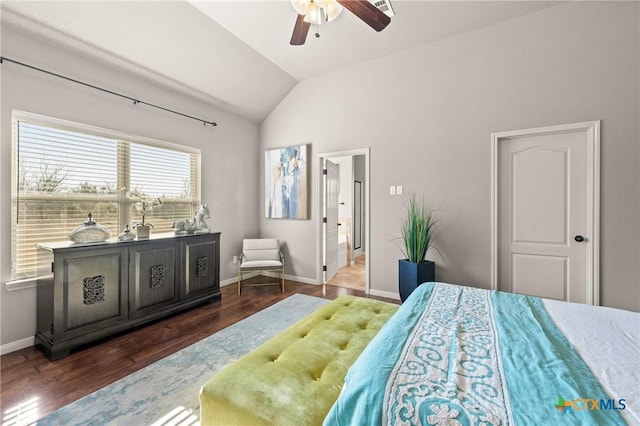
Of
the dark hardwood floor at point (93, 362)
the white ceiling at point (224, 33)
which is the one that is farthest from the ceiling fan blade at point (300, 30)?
the dark hardwood floor at point (93, 362)

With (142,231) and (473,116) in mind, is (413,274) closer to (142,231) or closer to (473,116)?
(473,116)

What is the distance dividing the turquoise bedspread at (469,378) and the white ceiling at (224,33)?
298 centimetres

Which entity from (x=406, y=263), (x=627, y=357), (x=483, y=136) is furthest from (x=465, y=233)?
(x=627, y=357)

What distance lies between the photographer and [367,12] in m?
2.00

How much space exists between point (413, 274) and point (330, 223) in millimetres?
1765

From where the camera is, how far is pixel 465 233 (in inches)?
129

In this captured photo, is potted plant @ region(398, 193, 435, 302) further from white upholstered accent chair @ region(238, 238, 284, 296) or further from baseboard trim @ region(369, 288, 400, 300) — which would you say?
white upholstered accent chair @ region(238, 238, 284, 296)

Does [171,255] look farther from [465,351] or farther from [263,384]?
[465,351]

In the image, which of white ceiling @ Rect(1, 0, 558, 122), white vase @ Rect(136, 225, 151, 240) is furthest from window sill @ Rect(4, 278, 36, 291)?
white ceiling @ Rect(1, 0, 558, 122)

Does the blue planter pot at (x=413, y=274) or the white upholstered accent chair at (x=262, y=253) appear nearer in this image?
the blue planter pot at (x=413, y=274)

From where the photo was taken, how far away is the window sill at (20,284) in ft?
7.67

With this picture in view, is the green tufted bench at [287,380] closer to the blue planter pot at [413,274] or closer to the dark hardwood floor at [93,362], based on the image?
the dark hardwood floor at [93,362]

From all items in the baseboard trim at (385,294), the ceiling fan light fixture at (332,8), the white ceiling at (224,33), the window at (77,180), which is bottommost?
the baseboard trim at (385,294)

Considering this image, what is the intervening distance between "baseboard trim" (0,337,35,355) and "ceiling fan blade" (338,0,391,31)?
3.76m
